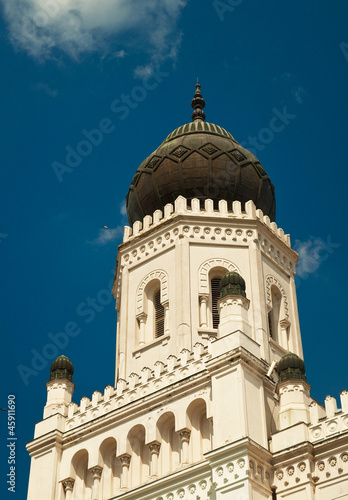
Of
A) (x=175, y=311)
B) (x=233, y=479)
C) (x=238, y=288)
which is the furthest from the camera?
(x=175, y=311)

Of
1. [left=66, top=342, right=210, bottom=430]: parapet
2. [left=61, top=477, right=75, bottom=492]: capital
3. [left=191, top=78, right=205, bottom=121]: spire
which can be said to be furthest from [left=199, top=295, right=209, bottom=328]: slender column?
[left=191, top=78, right=205, bottom=121]: spire

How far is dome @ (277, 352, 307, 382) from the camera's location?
26.1 metres

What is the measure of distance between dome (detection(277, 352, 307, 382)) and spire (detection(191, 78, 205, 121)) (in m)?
14.5

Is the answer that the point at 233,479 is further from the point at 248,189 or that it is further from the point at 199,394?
the point at 248,189

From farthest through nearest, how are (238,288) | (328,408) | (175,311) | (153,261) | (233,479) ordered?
(153,261)
(175,311)
(238,288)
(328,408)
(233,479)

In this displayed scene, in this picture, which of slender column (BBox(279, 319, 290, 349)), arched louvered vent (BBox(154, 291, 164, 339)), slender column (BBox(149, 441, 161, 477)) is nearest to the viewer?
slender column (BBox(149, 441, 161, 477))

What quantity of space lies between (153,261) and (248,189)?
4655 mm

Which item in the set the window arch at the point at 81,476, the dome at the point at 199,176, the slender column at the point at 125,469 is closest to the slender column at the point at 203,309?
the dome at the point at 199,176

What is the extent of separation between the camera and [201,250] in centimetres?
3167

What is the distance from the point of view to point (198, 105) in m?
39.2

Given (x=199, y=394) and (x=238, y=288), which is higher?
(x=238, y=288)

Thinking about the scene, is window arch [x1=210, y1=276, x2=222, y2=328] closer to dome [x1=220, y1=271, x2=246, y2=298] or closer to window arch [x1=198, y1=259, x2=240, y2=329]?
window arch [x1=198, y1=259, x2=240, y2=329]

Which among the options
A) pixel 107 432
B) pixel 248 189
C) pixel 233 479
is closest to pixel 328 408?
pixel 233 479

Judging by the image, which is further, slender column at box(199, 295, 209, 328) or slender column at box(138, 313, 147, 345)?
slender column at box(138, 313, 147, 345)
